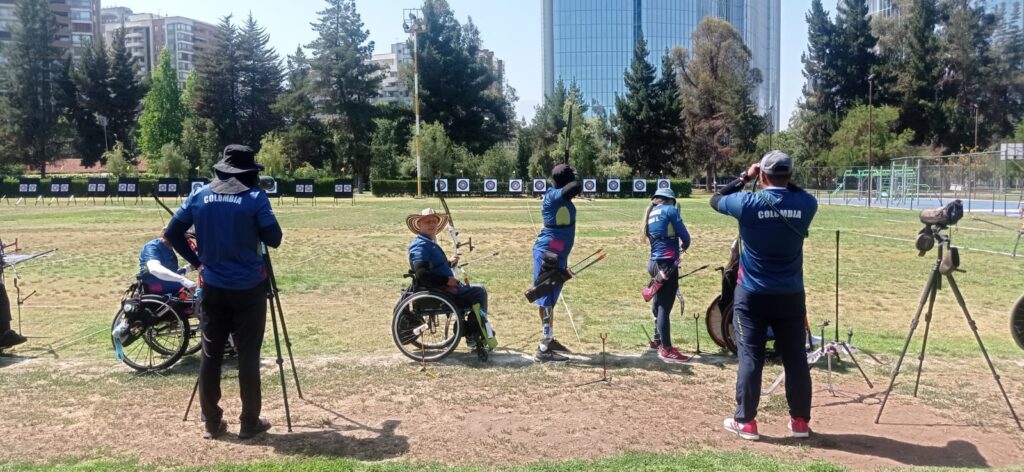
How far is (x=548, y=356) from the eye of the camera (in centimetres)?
668

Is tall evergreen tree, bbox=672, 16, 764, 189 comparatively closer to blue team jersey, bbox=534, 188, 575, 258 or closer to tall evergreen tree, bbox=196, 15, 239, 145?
tall evergreen tree, bbox=196, 15, 239, 145

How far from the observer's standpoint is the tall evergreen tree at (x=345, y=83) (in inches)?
2717

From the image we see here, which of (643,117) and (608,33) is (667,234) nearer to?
(643,117)

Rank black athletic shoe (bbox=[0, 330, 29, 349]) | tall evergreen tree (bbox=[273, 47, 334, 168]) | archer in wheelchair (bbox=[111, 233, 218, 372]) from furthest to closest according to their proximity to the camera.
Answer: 1. tall evergreen tree (bbox=[273, 47, 334, 168])
2. black athletic shoe (bbox=[0, 330, 29, 349])
3. archer in wheelchair (bbox=[111, 233, 218, 372])

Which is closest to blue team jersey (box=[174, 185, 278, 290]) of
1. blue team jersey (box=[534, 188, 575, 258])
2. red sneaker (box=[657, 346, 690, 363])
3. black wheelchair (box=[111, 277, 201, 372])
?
black wheelchair (box=[111, 277, 201, 372])

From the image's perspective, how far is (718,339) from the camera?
6691 mm

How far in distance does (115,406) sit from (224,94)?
76.5 metres

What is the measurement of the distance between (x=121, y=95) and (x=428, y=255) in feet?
292

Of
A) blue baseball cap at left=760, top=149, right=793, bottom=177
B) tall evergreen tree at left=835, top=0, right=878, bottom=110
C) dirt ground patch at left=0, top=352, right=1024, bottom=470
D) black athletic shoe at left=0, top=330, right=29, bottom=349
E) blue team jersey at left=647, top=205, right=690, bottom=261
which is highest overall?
tall evergreen tree at left=835, top=0, right=878, bottom=110

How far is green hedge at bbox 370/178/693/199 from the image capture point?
5622cm

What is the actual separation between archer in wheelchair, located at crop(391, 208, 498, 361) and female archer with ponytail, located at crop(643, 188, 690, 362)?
1652mm

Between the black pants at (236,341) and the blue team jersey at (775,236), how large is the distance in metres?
3.35

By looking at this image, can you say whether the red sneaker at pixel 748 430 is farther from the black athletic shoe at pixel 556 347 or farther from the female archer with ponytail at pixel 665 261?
the black athletic shoe at pixel 556 347

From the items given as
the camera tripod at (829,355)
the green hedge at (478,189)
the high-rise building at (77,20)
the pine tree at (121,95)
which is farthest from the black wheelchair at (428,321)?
the high-rise building at (77,20)
